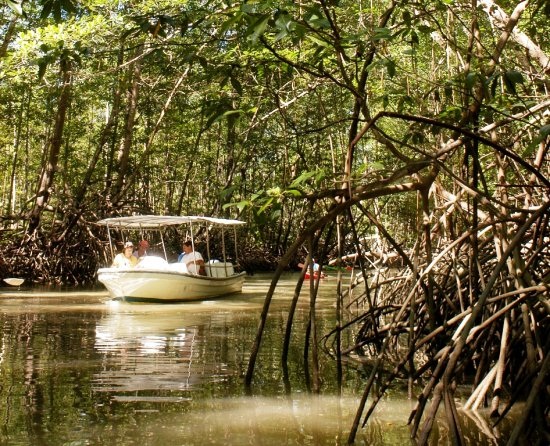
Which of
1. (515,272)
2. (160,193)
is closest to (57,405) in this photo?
(515,272)

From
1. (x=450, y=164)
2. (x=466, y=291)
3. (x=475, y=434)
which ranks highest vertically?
(x=450, y=164)

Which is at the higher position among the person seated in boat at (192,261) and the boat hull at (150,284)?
the person seated in boat at (192,261)

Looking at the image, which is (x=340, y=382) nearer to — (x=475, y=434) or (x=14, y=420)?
(x=475, y=434)

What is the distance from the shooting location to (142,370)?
5.84m

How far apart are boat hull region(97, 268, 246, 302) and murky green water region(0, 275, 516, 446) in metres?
2.81

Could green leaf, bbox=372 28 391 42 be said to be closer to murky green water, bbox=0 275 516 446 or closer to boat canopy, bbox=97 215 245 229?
murky green water, bbox=0 275 516 446

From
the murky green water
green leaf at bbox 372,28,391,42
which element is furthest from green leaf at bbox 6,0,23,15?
the murky green water

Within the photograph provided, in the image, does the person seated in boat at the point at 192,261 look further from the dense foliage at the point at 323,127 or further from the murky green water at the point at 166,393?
the murky green water at the point at 166,393

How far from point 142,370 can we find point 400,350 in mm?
2667

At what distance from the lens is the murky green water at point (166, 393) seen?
13.4ft

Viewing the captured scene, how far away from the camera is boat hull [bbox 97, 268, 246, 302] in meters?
12.0

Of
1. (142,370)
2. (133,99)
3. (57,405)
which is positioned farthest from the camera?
(133,99)

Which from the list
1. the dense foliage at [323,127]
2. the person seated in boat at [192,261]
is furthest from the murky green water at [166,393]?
the person seated in boat at [192,261]

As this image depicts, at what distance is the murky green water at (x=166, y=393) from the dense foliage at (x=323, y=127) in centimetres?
60
